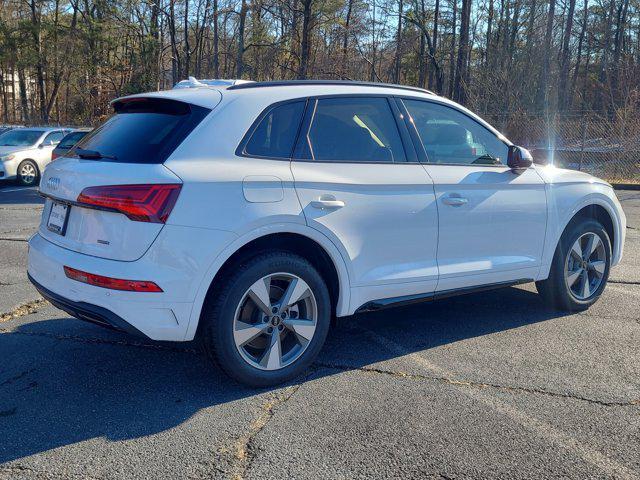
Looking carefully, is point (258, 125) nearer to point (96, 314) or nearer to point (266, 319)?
point (266, 319)

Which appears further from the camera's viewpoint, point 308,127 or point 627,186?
point 627,186

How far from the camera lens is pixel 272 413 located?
11.5 ft

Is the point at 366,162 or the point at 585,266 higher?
the point at 366,162

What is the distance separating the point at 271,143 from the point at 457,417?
1.89 m

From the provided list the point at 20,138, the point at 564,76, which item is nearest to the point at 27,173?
the point at 20,138

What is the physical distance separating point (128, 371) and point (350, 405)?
57.3 inches

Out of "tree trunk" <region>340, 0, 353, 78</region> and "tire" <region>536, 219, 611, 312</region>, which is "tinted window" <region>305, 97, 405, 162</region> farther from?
"tree trunk" <region>340, 0, 353, 78</region>

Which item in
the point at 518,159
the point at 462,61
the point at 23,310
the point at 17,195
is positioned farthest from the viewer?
the point at 462,61

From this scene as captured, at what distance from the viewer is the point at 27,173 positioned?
16.8 metres

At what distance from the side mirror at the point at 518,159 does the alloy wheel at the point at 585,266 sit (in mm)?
940

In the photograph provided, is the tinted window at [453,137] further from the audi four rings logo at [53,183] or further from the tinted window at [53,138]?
the tinted window at [53,138]

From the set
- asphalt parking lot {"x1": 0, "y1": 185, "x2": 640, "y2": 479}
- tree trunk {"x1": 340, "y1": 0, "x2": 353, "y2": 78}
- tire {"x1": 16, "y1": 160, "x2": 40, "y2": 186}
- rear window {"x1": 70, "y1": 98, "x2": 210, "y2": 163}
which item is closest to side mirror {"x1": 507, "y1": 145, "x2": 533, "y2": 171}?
asphalt parking lot {"x1": 0, "y1": 185, "x2": 640, "y2": 479}

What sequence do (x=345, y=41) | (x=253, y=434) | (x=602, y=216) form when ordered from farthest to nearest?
(x=345, y=41) < (x=602, y=216) < (x=253, y=434)

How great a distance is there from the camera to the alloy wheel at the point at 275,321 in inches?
145
